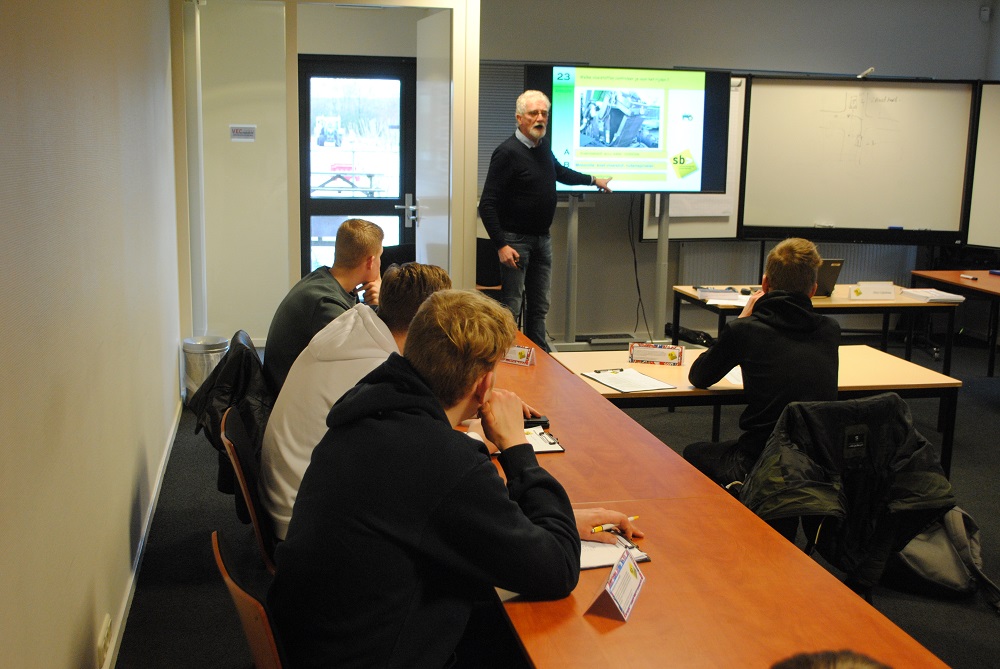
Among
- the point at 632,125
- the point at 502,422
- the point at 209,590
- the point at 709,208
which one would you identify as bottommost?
the point at 209,590

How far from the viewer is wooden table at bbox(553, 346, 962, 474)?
10.6 feet

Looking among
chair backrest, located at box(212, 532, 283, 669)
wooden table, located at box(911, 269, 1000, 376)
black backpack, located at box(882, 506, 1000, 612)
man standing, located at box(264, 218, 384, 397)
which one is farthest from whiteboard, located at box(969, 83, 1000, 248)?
chair backrest, located at box(212, 532, 283, 669)

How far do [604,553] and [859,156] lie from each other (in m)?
6.12

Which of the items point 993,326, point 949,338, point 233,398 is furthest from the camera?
point 993,326

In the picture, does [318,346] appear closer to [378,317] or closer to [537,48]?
[378,317]

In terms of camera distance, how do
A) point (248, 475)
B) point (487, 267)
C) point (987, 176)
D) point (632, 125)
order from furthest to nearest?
1. point (987, 176)
2. point (632, 125)
3. point (487, 267)
4. point (248, 475)

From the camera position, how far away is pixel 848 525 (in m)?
2.41

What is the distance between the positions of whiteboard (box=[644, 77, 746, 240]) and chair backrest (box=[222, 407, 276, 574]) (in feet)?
16.2

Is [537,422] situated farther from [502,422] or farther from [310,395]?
[502,422]

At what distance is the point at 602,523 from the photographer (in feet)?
5.91

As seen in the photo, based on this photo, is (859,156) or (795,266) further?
(859,156)

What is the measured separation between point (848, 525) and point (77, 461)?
6.46 feet

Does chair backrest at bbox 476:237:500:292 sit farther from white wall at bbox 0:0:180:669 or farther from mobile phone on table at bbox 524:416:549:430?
mobile phone on table at bbox 524:416:549:430

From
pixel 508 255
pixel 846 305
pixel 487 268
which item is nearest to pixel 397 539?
pixel 508 255
